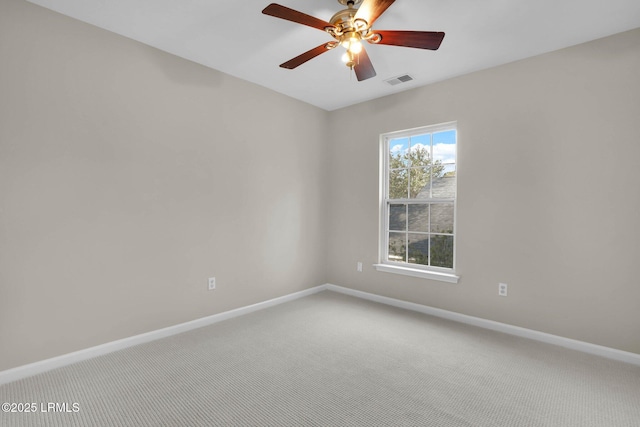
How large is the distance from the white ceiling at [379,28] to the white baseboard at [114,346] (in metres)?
2.53

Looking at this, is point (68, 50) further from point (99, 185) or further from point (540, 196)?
point (540, 196)

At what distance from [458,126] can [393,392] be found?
2650 millimetres

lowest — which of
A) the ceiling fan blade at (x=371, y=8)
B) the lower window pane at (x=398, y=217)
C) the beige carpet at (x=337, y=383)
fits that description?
the beige carpet at (x=337, y=383)

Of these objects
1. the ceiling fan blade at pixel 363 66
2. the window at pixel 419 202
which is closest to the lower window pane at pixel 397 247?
the window at pixel 419 202

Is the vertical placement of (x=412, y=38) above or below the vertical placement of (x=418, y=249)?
above

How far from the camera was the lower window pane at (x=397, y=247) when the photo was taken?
391 centimetres

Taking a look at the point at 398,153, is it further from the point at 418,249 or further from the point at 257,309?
the point at 257,309

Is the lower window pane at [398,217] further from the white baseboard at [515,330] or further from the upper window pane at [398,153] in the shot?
the white baseboard at [515,330]

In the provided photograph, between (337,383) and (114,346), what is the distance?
6.08 feet

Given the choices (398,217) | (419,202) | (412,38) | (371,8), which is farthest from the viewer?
(398,217)

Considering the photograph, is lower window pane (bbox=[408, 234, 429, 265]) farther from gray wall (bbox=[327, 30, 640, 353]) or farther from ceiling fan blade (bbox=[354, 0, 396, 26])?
ceiling fan blade (bbox=[354, 0, 396, 26])

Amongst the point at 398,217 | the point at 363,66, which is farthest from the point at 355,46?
the point at 398,217

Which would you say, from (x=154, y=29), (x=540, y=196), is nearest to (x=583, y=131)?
(x=540, y=196)

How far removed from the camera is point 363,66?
2369mm
